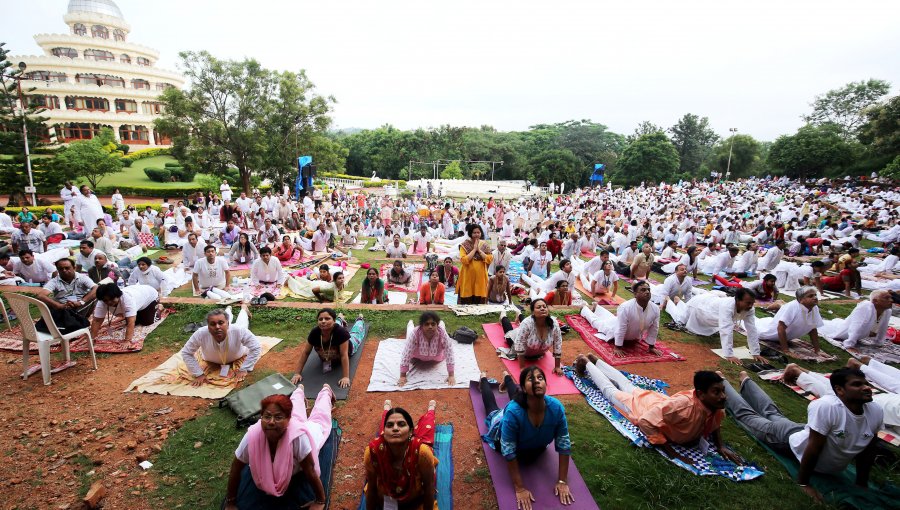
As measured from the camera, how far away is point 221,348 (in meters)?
4.74

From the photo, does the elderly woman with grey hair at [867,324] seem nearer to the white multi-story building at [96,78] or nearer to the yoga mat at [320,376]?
the yoga mat at [320,376]

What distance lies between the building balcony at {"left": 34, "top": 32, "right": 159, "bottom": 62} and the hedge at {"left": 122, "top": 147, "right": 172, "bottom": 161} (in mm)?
9333

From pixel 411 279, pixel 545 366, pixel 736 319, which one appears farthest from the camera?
pixel 411 279

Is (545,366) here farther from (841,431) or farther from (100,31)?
(100,31)

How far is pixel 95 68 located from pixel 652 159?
51.9 metres

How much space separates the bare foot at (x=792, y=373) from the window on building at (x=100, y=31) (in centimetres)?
5314

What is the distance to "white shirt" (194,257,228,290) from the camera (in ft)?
25.6

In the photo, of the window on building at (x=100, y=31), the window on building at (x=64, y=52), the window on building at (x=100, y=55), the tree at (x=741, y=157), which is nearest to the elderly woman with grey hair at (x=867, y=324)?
the tree at (x=741, y=157)

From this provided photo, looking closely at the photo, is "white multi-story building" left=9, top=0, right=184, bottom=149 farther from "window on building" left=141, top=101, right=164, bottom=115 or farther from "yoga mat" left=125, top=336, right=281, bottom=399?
"yoga mat" left=125, top=336, right=281, bottom=399

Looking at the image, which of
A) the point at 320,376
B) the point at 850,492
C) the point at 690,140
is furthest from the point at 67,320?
the point at 690,140

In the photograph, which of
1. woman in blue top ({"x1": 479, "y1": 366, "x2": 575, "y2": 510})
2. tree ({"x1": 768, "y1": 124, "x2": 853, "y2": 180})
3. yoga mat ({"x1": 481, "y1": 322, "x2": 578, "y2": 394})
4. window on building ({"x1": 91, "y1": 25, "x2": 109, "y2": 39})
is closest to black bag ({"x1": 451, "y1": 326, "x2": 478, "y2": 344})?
yoga mat ({"x1": 481, "y1": 322, "x2": 578, "y2": 394})

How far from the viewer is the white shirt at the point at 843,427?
10.0 feet

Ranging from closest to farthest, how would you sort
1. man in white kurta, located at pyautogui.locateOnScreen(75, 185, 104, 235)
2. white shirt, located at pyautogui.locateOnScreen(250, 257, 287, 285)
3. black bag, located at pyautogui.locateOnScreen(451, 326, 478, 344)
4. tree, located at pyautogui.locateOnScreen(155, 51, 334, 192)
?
1. black bag, located at pyautogui.locateOnScreen(451, 326, 478, 344)
2. white shirt, located at pyautogui.locateOnScreen(250, 257, 287, 285)
3. man in white kurta, located at pyautogui.locateOnScreen(75, 185, 104, 235)
4. tree, located at pyautogui.locateOnScreen(155, 51, 334, 192)

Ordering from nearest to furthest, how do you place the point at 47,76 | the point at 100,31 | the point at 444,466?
the point at 444,466 < the point at 47,76 < the point at 100,31
